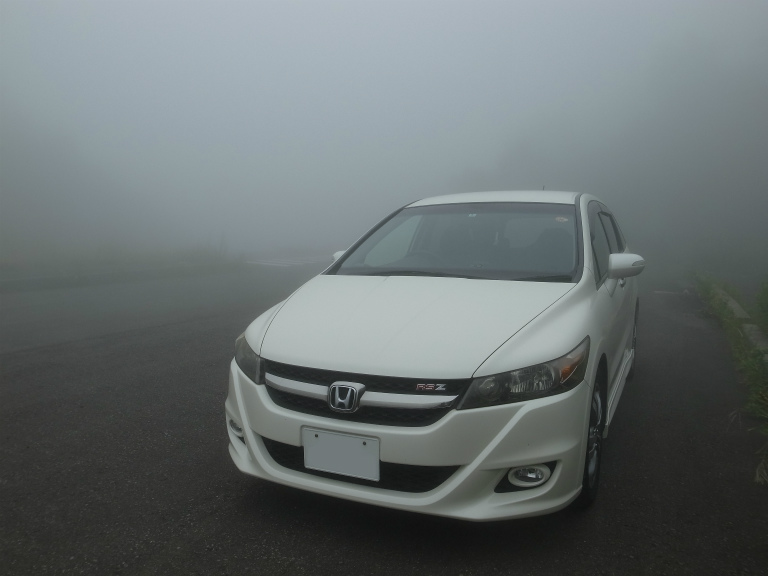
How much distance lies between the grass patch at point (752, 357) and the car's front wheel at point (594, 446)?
86cm

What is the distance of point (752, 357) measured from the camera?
5.32 m

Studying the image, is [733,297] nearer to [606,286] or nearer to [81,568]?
[606,286]

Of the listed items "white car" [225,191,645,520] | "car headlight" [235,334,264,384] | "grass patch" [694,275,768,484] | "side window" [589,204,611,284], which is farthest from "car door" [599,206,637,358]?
"car headlight" [235,334,264,384]

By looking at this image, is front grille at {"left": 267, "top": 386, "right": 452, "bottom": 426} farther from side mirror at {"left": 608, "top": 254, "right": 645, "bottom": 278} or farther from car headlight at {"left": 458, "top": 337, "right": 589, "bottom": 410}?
side mirror at {"left": 608, "top": 254, "right": 645, "bottom": 278}

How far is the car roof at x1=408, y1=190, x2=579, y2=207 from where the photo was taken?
423cm

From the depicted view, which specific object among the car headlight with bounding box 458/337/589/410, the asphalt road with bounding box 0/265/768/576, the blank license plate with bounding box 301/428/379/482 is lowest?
the asphalt road with bounding box 0/265/768/576

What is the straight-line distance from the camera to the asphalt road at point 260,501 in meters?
2.57

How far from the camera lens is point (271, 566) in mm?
2518

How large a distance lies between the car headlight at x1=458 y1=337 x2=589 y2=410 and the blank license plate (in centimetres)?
39

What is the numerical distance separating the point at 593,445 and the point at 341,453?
1.20 metres

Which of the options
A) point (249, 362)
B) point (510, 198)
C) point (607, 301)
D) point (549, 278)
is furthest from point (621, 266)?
point (249, 362)

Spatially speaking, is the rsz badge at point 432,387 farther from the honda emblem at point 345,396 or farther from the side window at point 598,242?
the side window at point 598,242

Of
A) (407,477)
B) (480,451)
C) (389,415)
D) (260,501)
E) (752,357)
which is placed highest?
(389,415)

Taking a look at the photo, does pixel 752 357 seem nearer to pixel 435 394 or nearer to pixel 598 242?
pixel 598 242
